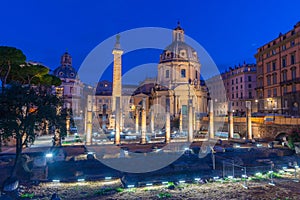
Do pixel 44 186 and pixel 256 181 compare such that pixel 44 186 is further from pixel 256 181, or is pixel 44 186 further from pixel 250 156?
pixel 250 156

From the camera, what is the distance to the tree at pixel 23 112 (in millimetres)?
9383

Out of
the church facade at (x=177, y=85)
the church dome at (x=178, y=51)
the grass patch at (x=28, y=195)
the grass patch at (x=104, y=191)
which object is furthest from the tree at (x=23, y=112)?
the church dome at (x=178, y=51)

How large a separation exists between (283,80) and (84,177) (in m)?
37.4

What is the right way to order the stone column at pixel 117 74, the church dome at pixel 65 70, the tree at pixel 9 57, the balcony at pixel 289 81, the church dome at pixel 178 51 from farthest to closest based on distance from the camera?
the church dome at pixel 65 70, the church dome at pixel 178 51, the stone column at pixel 117 74, the balcony at pixel 289 81, the tree at pixel 9 57

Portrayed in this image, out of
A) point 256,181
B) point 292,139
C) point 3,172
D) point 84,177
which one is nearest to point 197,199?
point 256,181

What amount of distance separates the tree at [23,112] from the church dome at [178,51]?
51879 millimetres

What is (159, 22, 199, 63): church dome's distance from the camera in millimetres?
60406

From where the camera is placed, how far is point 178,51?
60.9 m

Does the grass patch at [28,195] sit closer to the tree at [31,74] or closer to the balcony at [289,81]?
the tree at [31,74]

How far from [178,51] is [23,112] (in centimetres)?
5450

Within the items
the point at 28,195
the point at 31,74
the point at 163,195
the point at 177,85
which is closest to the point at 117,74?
the point at 31,74

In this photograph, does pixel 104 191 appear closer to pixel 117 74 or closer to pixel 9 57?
pixel 9 57

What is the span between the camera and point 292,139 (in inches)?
780

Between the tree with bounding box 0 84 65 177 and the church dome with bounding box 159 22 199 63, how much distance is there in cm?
5188
